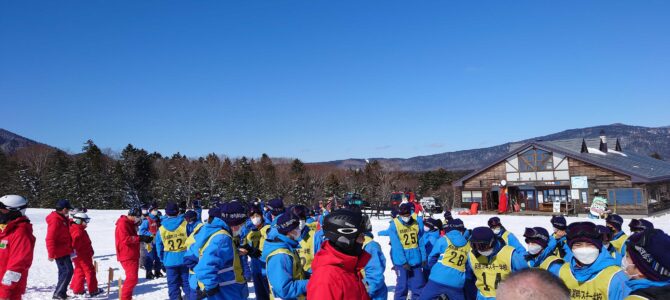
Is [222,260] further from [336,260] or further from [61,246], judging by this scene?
[61,246]

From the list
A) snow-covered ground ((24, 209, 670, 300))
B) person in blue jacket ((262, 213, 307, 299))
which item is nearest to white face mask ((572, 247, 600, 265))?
person in blue jacket ((262, 213, 307, 299))

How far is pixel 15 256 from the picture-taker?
5.67 metres

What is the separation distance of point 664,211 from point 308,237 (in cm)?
3490

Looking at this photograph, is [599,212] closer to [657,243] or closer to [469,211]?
[657,243]

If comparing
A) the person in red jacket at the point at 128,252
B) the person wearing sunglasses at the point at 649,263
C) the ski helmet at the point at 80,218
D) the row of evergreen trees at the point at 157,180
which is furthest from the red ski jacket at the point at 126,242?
the row of evergreen trees at the point at 157,180

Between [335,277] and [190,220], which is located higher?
[335,277]

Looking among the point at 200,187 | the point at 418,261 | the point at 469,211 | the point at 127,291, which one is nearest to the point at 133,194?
the point at 200,187

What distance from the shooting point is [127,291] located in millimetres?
8250

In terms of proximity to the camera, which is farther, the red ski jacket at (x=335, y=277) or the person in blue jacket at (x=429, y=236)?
the person in blue jacket at (x=429, y=236)

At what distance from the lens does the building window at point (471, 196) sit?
35.9m

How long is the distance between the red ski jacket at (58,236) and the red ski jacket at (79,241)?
0.16m

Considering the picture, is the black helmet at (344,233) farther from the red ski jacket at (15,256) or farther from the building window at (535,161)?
the building window at (535,161)

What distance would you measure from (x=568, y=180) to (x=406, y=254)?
28515 mm

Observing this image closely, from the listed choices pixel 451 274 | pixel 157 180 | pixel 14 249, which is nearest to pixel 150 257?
pixel 14 249
